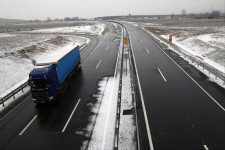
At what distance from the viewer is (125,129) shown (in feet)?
34.0

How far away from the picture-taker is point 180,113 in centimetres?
1168

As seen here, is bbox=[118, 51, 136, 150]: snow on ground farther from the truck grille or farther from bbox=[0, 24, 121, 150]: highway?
the truck grille

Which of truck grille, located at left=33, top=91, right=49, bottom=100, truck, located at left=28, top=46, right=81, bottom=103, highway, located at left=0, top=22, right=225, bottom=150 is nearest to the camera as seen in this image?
highway, located at left=0, top=22, right=225, bottom=150

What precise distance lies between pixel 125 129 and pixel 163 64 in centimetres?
1478

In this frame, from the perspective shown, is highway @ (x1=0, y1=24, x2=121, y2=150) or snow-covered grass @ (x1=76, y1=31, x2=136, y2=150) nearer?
snow-covered grass @ (x1=76, y1=31, x2=136, y2=150)

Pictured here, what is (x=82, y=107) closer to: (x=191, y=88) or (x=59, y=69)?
(x=59, y=69)

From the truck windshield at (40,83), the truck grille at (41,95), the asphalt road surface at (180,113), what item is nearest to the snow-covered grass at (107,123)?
the asphalt road surface at (180,113)

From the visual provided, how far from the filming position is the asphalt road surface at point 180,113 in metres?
9.12

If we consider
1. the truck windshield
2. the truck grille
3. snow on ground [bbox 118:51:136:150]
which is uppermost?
the truck windshield

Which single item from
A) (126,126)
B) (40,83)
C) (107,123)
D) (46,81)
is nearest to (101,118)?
(107,123)

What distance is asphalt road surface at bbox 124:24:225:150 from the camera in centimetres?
912

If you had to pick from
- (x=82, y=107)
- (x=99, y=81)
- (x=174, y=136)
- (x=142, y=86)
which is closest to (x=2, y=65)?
(x=99, y=81)

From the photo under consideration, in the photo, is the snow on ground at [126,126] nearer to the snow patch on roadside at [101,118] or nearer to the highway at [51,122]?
the snow patch on roadside at [101,118]

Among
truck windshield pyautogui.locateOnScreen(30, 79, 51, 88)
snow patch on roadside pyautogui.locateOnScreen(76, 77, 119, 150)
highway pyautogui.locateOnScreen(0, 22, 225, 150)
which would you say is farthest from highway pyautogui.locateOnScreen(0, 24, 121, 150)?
truck windshield pyautogui.locateOnScreen(30, 79, 51, 88)
